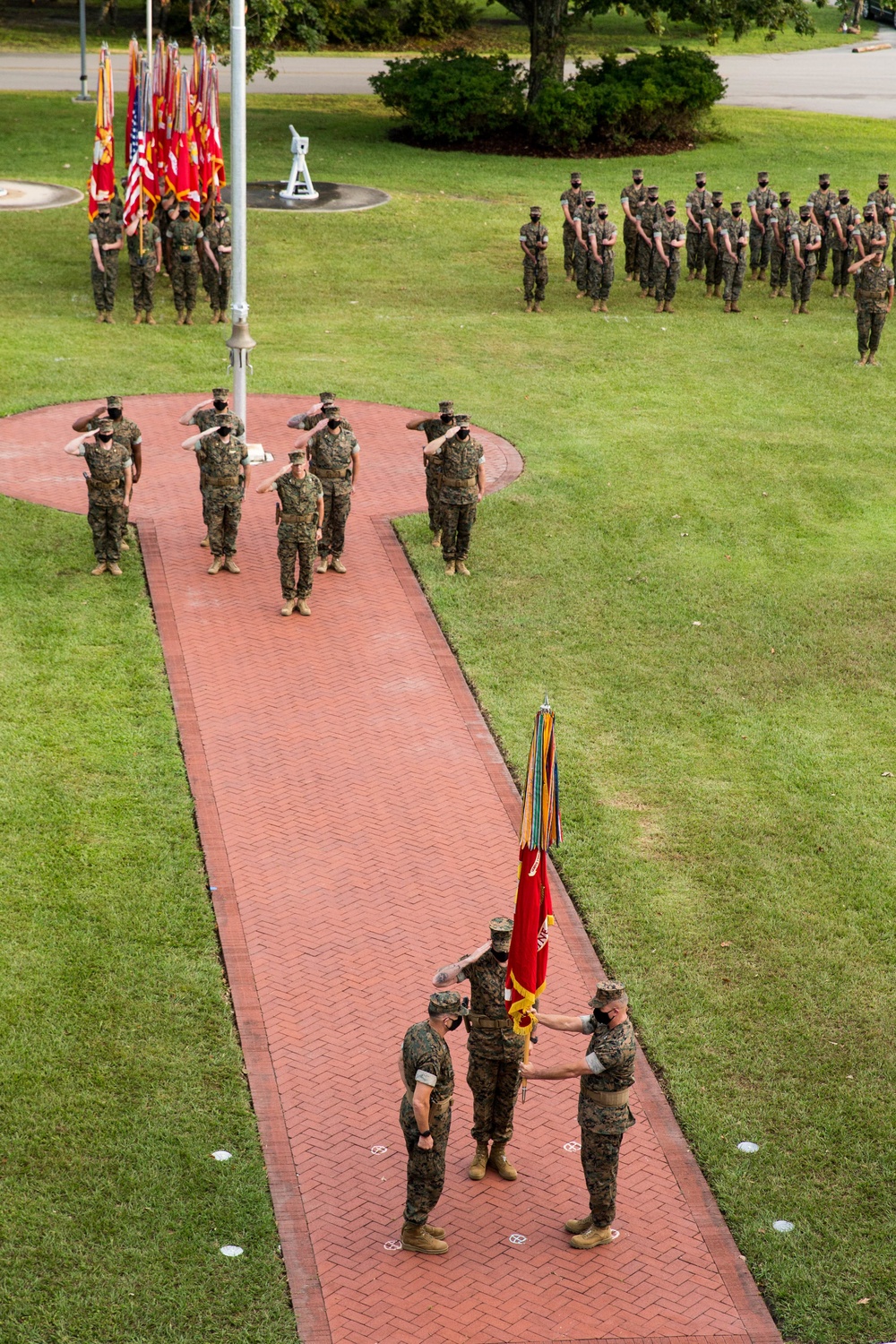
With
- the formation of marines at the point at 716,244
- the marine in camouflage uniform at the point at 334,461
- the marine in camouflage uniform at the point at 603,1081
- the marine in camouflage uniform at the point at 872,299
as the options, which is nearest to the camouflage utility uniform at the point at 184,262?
the formation of marines at the point at 716,244

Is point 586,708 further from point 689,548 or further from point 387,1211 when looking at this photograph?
point 387,1211

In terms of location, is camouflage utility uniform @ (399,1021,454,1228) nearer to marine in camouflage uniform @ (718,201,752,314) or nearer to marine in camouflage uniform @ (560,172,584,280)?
marine in camouflage uniform @ (718,201,752,314)

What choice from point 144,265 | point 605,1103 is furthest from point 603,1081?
point 144,265

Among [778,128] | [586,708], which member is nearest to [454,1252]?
[586,708]

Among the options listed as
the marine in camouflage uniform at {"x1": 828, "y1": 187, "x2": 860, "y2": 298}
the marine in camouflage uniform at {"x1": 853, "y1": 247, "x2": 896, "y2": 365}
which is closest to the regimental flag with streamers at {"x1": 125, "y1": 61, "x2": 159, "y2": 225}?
the marine in camouflage uniform at {"x1": 853, "y1": 247, "x2": 896, "y2": 365}

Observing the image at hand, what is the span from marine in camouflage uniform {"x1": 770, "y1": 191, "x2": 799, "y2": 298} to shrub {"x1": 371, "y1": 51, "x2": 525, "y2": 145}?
13425mm

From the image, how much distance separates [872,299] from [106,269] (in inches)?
507

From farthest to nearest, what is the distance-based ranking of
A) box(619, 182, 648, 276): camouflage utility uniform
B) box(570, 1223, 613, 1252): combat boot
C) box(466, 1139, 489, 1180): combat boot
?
box(619, 182, 648, 276): camouflage utility uniform
box(466, 1139, 489, 1180): combat boot
box(570, 1223, 613, 1252): combat boot

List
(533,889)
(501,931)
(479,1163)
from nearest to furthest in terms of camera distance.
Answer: (533,889)
(501,931)
(479,1163)

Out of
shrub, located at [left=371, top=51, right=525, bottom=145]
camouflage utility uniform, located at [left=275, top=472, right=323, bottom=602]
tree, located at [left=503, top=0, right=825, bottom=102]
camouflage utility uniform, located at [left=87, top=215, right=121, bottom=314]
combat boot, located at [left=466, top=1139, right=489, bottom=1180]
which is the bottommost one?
combat boot, located at [left=466, top=1139, right=489, bottom=1180]

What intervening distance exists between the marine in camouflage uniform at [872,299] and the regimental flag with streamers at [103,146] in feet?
42.4

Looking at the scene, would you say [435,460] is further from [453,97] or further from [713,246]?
[453,97]

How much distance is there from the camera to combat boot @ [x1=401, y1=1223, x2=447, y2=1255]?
9688 mm

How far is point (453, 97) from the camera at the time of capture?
43406 mm
